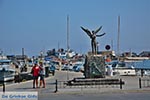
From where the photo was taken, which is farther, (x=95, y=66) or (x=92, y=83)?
(x=95, y=66)

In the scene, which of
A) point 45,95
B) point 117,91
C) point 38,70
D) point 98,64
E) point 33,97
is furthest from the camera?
point 98,64

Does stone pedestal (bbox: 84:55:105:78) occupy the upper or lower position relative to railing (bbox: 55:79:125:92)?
upper

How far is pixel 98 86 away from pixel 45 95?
20.7ft

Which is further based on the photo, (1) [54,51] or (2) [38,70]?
(1) [54,51]

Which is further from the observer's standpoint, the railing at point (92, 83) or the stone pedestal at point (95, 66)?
the stone pedestal at point (95, 66)

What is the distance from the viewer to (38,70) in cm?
2730

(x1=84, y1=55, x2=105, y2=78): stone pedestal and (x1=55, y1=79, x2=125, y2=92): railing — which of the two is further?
(x1=84, y1=55, x2=105, y2=78): stone pedestal

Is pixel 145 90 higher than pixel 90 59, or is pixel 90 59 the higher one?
pixel 90 59

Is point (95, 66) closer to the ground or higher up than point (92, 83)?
higher up

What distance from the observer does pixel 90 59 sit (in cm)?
3070

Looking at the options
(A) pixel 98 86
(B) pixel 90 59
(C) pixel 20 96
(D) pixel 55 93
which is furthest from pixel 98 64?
(C) pixel 20 96

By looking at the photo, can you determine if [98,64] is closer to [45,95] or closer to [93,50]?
[93,50]

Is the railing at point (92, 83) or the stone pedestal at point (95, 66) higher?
the stone pedestal at point (95, 66)

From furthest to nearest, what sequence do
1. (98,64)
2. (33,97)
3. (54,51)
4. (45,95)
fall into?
(54,51), (98,64), (45,95), (33,97)
